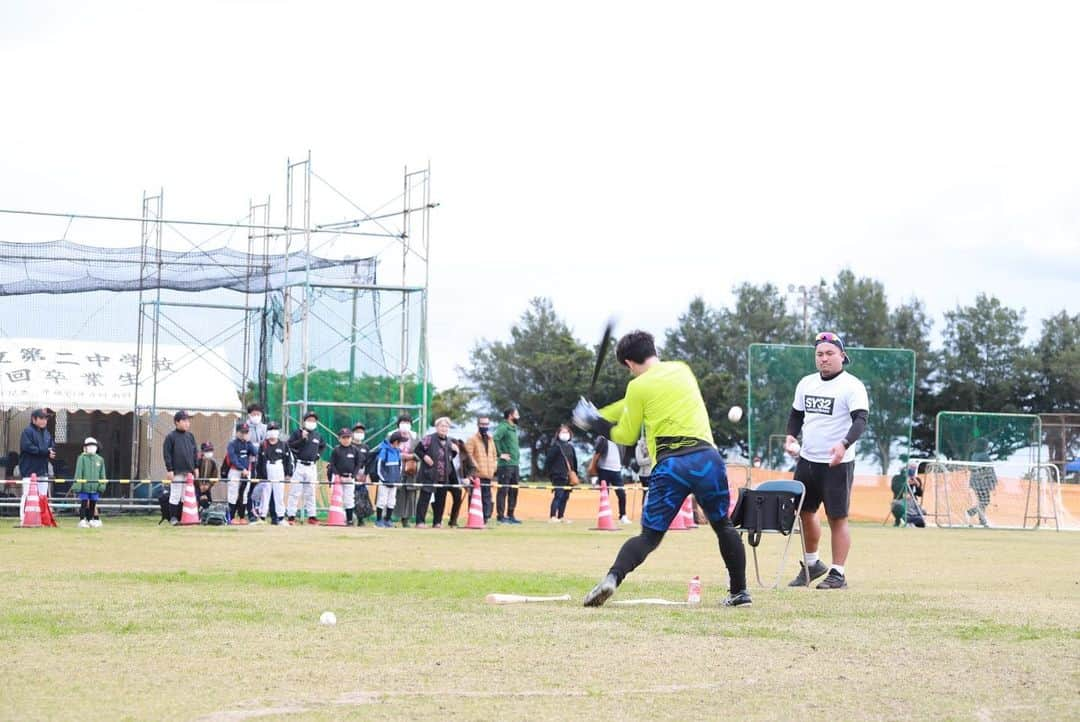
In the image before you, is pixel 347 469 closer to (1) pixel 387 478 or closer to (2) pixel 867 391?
(1) pixel 387 478

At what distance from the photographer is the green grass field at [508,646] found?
17.8 feet

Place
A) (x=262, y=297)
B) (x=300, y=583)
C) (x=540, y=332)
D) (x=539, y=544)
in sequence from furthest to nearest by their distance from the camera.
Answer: (x=540, y=332)
(x=262, y=297)
(x=539, y=544)
(x=300, y=583)

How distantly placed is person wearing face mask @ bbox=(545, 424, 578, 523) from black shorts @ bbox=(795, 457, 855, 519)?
15.7m

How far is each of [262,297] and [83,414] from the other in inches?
168

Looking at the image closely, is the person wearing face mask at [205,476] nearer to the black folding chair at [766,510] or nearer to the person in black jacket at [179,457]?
the person in black jacket at [179,457]

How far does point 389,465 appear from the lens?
79.6 ft

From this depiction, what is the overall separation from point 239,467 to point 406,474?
2.72 meters

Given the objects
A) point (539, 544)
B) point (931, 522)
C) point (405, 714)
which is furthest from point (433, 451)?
point (405, 714)

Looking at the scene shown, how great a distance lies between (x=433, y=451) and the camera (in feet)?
77.9

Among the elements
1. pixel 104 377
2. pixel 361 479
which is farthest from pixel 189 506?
pixel 104 377

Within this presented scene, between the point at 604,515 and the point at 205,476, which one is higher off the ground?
the point at 205,476

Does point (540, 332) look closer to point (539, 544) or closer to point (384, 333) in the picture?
point (384, 333)

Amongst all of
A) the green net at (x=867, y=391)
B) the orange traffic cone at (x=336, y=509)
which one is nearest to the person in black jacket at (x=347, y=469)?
the orange traffic cone at (x=336, y=509)

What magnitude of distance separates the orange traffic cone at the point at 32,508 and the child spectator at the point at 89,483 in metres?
0.60
